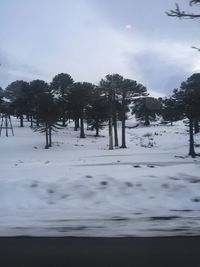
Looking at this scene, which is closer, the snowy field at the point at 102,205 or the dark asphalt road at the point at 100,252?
the dark asphalt road at the point at 100,252

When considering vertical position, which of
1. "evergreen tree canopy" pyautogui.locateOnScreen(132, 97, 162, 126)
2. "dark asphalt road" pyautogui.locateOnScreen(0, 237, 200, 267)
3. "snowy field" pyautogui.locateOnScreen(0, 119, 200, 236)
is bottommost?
"snowy field" pyautogui.locateOnScreen(0, 119, 200, 236)

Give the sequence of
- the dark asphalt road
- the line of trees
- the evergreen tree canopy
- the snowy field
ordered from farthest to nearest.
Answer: the evergreen tree canopy → the line of trees → the snowy field → the dark asphalt road

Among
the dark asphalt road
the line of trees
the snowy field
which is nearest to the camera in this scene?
the dark asphalt road

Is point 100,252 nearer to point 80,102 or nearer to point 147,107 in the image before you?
point 80,102

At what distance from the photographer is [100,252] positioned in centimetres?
527

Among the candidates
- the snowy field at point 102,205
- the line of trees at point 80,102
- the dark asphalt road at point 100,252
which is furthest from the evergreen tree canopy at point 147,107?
the dark asphalt road at point 100,252

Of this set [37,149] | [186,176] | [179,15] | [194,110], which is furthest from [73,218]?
[37,149]

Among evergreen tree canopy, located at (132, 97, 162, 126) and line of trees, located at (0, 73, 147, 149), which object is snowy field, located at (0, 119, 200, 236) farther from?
evergreen tree canopy, located at (132, 97, 162, 126)

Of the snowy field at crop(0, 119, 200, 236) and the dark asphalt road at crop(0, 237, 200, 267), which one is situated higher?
the dark asphalt road at crop(0, 237, 200, 267)

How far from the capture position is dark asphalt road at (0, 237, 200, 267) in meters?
4.80

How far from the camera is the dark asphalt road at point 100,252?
4797 millimetres

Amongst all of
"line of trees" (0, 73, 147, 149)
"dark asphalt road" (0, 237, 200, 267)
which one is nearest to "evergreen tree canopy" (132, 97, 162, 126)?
"line of trees" (0, 73, 147, 149)

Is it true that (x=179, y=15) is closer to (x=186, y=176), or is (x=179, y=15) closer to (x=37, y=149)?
(x=186, y=176)

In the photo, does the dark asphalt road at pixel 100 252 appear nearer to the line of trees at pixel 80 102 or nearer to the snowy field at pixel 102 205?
the snowy field at pixel 102 205
